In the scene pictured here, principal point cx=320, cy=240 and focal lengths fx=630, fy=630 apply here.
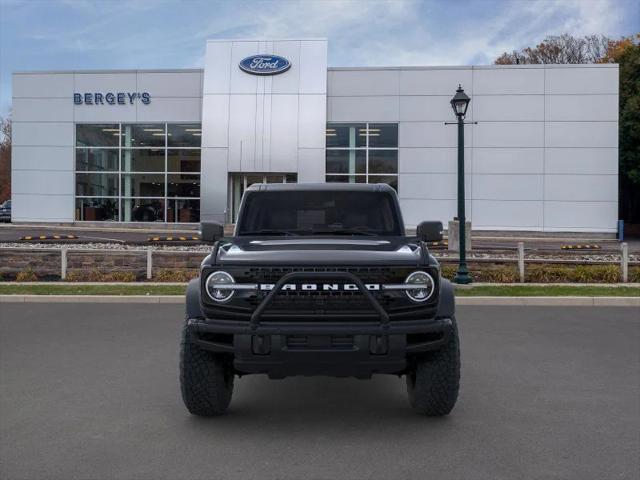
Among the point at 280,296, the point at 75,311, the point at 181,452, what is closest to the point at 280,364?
the point at 280,296

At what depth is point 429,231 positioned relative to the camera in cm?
561

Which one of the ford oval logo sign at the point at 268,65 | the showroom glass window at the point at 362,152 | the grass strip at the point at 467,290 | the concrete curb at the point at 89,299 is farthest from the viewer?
the showroom glass window at the point at 362,152

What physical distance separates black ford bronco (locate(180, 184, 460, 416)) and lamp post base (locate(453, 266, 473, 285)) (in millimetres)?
9715

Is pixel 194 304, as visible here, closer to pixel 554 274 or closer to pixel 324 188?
pixel 324 188

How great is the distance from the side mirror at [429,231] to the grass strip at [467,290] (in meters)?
7.45

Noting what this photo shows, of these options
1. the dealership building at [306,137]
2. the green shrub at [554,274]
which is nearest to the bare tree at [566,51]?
the dealership building at [306,137]

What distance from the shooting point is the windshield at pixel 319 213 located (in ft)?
18.8

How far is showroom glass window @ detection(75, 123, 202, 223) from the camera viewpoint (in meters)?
33.0

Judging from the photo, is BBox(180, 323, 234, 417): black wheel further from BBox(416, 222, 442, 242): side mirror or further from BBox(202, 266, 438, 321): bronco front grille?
BBox(416, 222, 442, 242): side mirror

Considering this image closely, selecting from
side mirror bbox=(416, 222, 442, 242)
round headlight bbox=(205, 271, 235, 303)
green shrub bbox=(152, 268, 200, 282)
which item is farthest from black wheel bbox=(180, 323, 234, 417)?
green shrub bbox=(152, 268, 200, 282)

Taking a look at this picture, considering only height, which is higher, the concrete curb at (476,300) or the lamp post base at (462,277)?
the lamp post base at (462,277)

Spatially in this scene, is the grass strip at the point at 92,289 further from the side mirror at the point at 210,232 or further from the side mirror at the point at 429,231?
the side mirror at the point at 429,231

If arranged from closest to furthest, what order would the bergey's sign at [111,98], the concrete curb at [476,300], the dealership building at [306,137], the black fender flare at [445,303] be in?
the black fender flare at [445,303] → the concrete curb at [476,300] → the dealership building at [306,137] → the bergey's sign at [111,98]

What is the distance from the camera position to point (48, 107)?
3328cm
